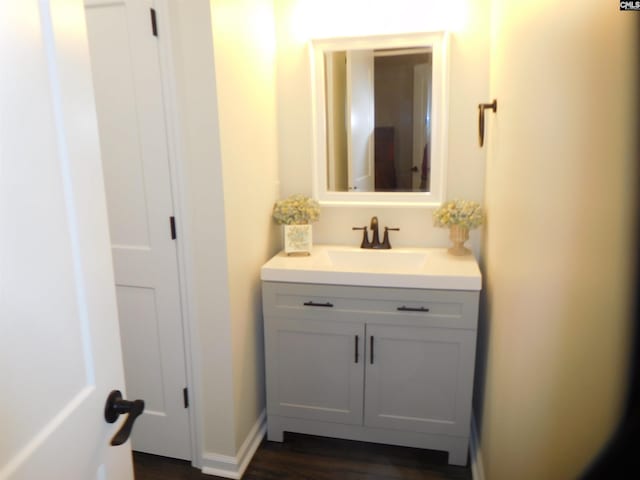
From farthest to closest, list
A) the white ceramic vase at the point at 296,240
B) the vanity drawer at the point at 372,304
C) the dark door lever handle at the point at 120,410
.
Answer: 1. the white ceramic vase at the point at 296,240
2. the vanity drawer at the point at 372,304
3. the dark door lever handle at the point at 120,410

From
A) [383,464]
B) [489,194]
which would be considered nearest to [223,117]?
[489,194]

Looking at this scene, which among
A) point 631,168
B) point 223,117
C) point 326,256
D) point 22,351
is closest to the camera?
point 631,168

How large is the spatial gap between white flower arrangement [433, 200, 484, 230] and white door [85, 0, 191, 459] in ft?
4.12

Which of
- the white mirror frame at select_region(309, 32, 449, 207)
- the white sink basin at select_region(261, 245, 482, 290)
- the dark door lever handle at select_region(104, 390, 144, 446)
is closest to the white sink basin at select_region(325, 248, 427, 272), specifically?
the white sink basin at select_region(261, 245, 482, 290)

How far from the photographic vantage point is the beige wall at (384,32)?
2.09 meters

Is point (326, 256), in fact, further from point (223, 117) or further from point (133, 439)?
point (133, 439)

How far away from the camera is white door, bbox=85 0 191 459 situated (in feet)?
5.60

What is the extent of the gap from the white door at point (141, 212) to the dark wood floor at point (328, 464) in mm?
82

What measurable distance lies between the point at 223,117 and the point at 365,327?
1.08 m

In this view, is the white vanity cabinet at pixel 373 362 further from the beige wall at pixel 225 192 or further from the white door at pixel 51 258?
the white door at pixel 51 258

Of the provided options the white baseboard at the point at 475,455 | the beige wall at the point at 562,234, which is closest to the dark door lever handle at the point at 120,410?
the beige wall at the point at 562,234

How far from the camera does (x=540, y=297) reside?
3.28ft

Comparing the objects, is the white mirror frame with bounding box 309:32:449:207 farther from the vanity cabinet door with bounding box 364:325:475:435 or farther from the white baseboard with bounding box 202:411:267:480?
the white baseboard with bounding box 202:411:267:480

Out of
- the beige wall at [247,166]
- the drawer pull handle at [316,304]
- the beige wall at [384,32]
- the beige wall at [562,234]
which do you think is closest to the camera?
the beige wall at [562,234]
